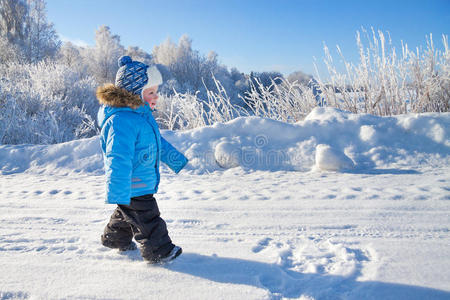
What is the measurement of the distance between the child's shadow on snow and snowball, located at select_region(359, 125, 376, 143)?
2.54m

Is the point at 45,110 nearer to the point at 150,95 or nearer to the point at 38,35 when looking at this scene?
the point at 150,95

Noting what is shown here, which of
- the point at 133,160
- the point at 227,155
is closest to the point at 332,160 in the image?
the point at 227,155

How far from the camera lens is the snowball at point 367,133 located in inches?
141

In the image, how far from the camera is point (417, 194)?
2383 mm

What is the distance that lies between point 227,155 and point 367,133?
1.73 metres

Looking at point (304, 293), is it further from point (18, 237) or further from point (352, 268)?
point (18, 237)

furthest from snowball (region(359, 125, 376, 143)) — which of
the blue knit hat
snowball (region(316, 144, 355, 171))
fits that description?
the blue knit hat

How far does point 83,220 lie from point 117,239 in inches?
28.9

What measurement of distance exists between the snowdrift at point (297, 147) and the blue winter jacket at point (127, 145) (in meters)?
2.02

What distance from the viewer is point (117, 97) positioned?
1.60m

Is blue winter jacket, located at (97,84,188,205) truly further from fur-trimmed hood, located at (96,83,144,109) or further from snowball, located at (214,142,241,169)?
snowball, located at (214,142,241,169)

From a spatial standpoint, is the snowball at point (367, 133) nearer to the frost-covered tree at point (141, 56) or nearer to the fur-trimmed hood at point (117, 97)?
the fur-trimmed hood at point (117, 97)

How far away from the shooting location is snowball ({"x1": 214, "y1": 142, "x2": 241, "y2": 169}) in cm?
365

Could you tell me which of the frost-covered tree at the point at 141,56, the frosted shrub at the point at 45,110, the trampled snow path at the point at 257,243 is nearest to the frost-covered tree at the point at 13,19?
the frost-covered tree at the point at 141,56
